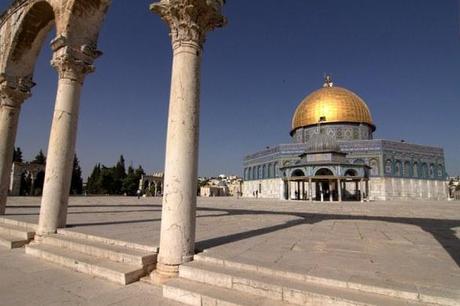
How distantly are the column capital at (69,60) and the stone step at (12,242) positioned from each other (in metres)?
3.27

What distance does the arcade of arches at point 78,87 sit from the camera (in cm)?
358

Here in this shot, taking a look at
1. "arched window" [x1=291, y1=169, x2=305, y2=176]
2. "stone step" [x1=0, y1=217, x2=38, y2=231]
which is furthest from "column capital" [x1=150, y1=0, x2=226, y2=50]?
"arched window" [x1=291, y1=169, x2=305, y2=176]

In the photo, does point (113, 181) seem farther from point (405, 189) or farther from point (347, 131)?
point (405, 189)

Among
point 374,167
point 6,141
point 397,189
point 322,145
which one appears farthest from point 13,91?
point 397,189

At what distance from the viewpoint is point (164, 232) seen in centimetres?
353

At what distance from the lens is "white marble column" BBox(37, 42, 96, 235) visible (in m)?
5.37

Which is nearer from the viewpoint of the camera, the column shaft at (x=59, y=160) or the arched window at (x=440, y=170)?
the column shaft at (x=59, y=160)

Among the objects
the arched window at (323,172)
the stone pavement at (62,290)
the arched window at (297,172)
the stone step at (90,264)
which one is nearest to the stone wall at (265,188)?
the arched window at (297,172)

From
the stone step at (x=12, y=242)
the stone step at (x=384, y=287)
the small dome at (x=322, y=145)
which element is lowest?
the stone step at (x=12, y=242)

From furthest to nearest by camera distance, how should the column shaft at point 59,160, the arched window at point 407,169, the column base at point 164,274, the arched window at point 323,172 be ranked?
the arched window at point 407,169
the arched window at point 323,172
the column shaft at point 59,160
the column base at point 164,274

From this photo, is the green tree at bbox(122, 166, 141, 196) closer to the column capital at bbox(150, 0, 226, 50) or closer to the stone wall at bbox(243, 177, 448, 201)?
the stone wall at bbox(243, 177, 448, 201)

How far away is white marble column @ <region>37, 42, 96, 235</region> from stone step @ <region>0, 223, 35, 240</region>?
1.06 feet

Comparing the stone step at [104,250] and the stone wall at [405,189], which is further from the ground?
the stone wall at [405,189]

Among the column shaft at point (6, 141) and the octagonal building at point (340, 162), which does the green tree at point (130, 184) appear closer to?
Answer: the octagonal building at point (340, 162)
